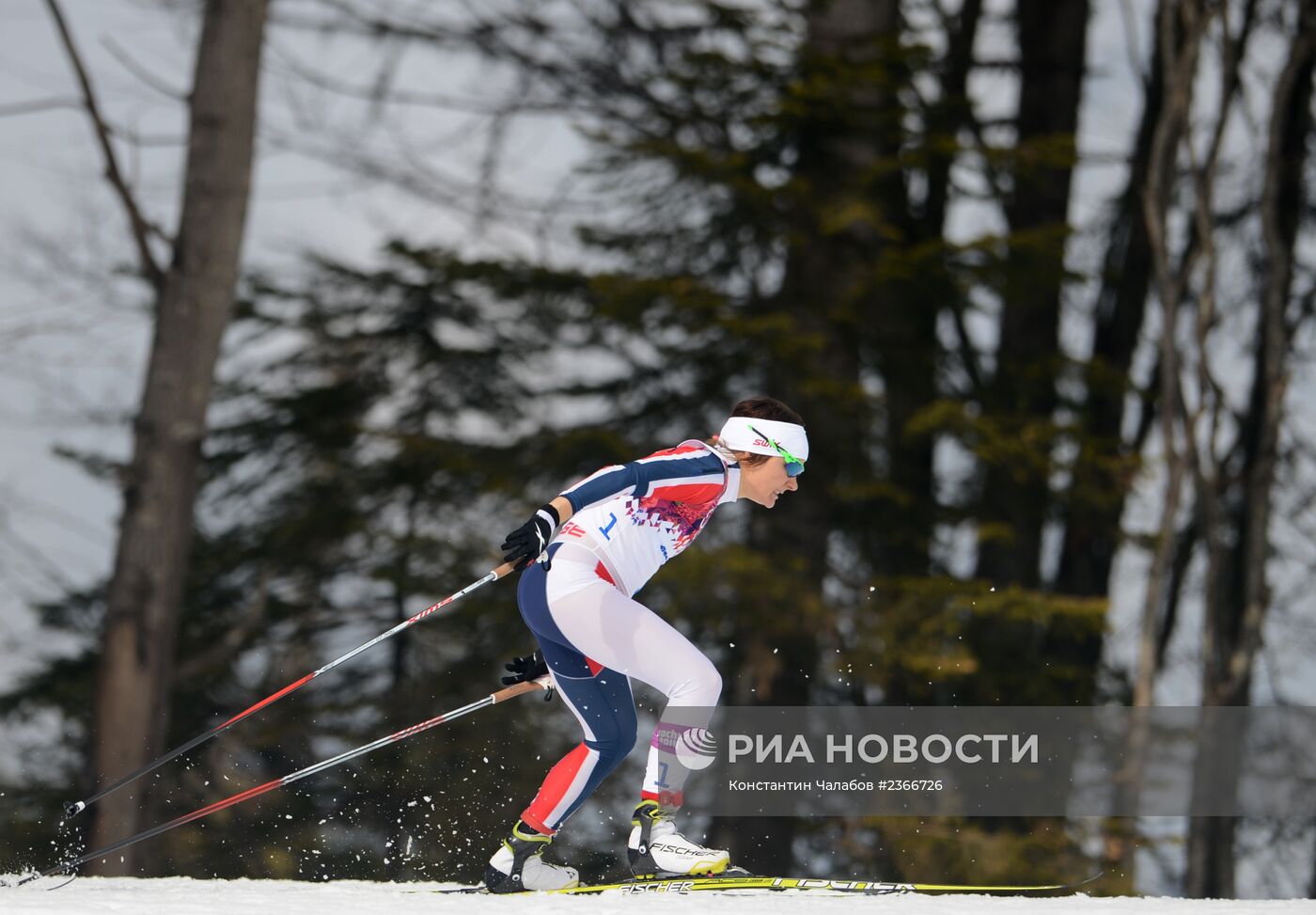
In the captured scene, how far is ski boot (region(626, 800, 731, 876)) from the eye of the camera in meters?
4.71

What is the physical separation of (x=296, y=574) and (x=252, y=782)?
207 centimetres

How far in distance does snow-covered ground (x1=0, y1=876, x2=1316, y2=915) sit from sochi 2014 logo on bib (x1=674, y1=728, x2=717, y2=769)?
430 mm

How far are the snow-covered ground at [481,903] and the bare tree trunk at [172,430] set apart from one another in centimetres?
317

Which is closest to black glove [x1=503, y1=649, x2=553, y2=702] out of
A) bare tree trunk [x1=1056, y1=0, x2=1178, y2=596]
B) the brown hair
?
the brown hair

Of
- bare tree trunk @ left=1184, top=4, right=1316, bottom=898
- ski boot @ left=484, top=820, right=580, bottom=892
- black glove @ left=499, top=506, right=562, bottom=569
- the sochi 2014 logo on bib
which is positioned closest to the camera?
black glove @ left=499, top=506, right=562, bottom=569

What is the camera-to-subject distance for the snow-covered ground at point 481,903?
14.2 feet

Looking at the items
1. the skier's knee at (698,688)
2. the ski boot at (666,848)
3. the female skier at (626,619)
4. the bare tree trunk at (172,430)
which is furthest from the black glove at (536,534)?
the bare tree trunk at (172,430)

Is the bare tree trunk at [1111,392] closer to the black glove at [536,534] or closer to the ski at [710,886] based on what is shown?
the ski at [710,886]

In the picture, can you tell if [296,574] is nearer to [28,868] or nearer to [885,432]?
[885,432]

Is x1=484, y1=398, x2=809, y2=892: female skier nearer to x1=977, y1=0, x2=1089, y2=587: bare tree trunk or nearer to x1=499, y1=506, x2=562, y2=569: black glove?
x1=499, y1=506, x2=562, y2=569: black glove

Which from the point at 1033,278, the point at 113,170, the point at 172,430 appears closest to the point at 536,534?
the point at 172,430

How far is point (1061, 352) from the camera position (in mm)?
10641

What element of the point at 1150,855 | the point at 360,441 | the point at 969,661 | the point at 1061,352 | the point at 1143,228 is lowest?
the point at 1150,855

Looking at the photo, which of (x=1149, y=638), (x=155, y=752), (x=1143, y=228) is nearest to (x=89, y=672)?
(x=155, y=752)
